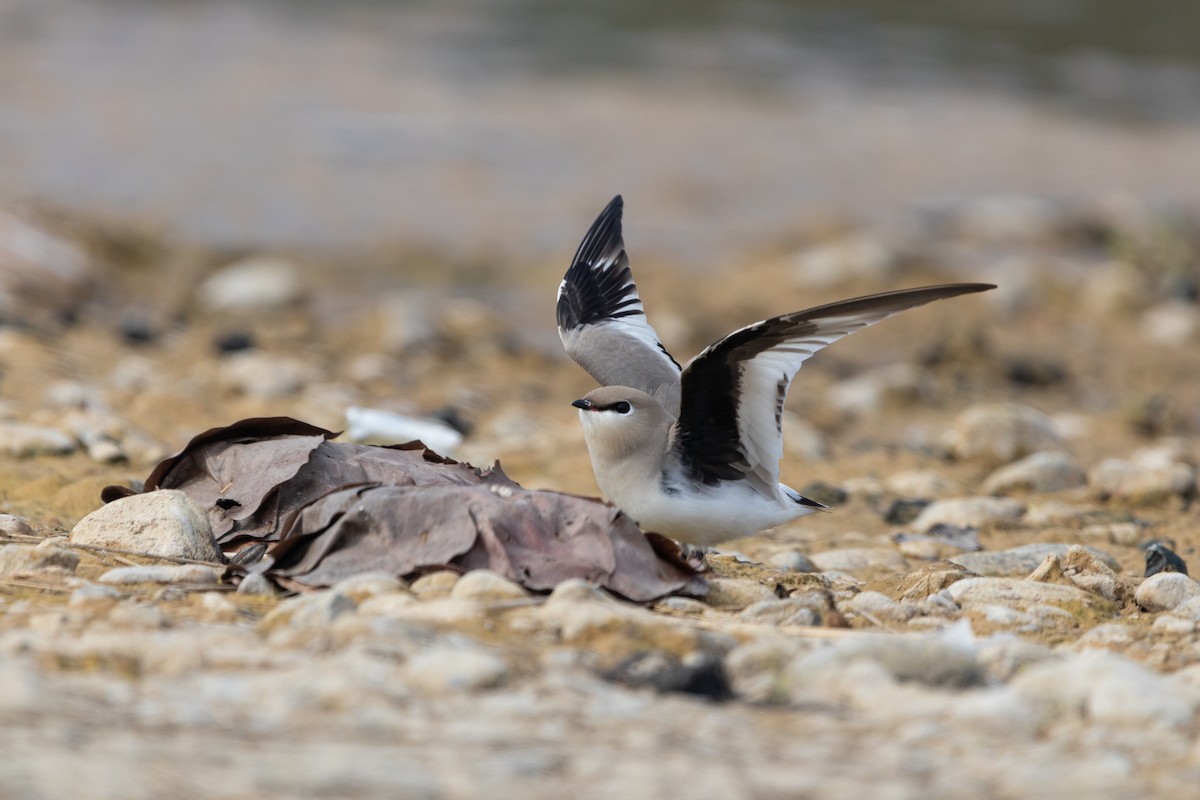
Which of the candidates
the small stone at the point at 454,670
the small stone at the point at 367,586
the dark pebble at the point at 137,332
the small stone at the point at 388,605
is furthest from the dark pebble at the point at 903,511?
the dark pebble at the point at 137,332

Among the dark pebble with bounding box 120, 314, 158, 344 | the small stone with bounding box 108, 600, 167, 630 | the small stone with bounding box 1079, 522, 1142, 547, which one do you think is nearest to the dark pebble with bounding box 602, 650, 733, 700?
the small stone with bounding box 108, 600, 167, 630

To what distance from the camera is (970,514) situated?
5.83 metres

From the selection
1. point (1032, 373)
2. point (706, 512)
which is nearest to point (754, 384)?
point (706, 512)

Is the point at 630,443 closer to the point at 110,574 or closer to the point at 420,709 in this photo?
the point at 110,574

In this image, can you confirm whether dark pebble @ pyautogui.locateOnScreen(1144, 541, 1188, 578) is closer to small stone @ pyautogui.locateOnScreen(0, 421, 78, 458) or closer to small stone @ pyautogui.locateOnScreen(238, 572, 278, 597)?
small stone @ pyautogui.locateOnScreen(238, 572, 278, 597)

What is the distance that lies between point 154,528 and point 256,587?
54 cm

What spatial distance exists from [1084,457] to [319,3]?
57.5ft

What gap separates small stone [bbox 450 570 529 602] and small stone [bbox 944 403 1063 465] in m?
4.39

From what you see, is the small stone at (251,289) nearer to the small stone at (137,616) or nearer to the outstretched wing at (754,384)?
the outstretched wing at (754,384)

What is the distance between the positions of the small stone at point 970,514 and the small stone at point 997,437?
1357 millimetres

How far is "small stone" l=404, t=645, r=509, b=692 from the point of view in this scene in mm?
2805

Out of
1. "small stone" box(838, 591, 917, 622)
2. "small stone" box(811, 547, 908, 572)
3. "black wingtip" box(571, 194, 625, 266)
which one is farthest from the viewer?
"black wingtip" box(571, 194, 625, 266)

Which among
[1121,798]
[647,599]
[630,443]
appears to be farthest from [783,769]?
[630,443]

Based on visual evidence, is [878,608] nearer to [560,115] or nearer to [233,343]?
[233,343]
